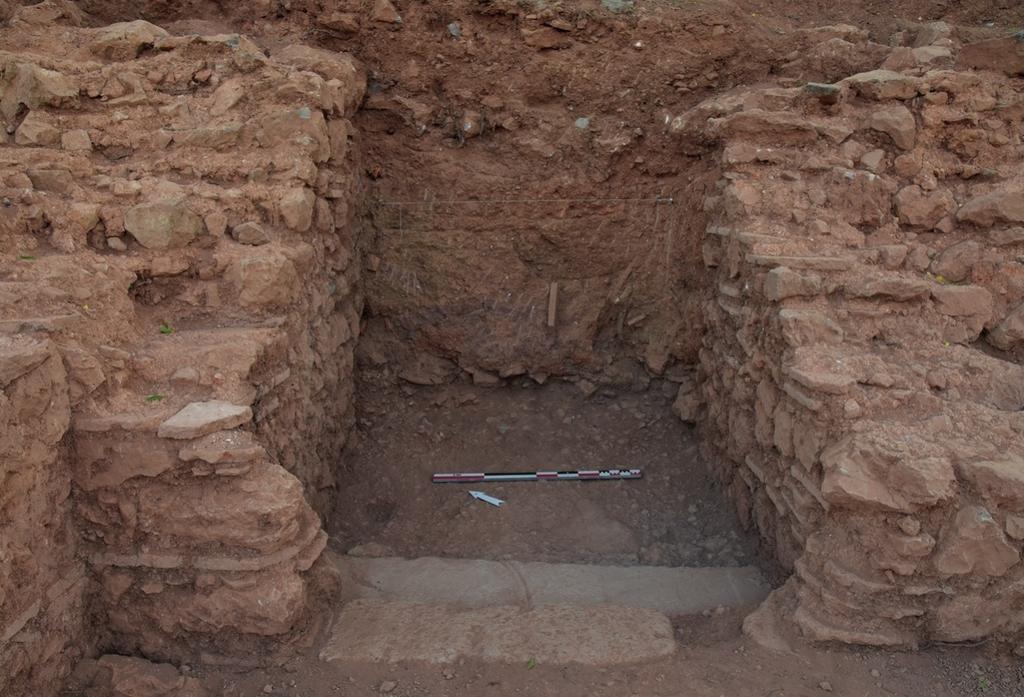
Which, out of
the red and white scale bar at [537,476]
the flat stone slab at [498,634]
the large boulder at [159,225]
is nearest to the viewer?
the flat stone slab at [498,634]

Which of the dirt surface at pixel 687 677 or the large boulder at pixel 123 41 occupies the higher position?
the large boulder at pixel 123 41

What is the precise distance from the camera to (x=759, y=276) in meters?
4.02

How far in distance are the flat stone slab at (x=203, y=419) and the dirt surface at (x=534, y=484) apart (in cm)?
182

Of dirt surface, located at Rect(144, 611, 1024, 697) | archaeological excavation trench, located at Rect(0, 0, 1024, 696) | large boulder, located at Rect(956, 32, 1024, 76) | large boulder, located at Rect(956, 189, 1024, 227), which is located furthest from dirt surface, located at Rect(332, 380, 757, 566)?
large boulder, located at Rect(956, 32, 1024, 76)

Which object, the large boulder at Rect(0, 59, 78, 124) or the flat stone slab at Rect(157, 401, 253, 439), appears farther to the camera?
the large boulder at Rect(0, 59, 78, 124)

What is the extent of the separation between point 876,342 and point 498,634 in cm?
238

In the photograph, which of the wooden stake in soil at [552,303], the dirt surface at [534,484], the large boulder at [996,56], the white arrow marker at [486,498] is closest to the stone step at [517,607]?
the dirt surface at [534,484]

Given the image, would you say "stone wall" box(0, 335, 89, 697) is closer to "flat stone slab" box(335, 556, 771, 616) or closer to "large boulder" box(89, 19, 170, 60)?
"flat stone slab" box(335, 556, 771, 616)

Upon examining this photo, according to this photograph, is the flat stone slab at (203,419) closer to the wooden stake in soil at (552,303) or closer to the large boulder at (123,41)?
the large boulder at (123,41)

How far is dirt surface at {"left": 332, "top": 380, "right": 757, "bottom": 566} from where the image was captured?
460 cm

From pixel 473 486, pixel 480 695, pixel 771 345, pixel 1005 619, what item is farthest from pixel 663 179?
pixel 480 695

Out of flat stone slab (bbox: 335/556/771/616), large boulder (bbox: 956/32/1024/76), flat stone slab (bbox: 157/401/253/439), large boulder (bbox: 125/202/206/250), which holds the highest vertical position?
large boulder (bbox: 956/32/1024/76)

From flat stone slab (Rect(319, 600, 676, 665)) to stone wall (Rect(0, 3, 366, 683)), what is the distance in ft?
1.01

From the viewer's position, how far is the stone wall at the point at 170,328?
291 centimetres
